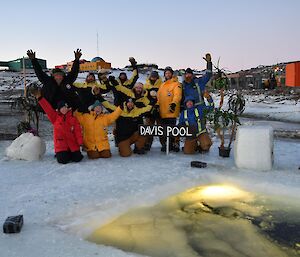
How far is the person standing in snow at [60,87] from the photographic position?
6.34m

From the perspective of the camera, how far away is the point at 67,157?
20.0 ft

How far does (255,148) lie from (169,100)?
2.06 m

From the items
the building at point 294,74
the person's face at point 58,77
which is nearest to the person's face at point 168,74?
the person's face at point 58,77

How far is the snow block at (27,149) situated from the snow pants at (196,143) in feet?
8.89

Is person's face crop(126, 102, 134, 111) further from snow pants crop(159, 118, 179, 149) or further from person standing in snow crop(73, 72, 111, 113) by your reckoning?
snow pants crop(159, 118, 179, 149)

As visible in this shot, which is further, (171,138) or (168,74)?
(171,138)

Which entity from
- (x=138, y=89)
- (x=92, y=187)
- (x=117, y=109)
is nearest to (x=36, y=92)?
(x=117, y=109)

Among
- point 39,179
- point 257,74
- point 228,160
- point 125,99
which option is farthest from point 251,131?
point 257,74

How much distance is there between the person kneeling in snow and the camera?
5.95m

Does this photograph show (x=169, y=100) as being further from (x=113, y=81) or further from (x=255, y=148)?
(x=255, y=148)

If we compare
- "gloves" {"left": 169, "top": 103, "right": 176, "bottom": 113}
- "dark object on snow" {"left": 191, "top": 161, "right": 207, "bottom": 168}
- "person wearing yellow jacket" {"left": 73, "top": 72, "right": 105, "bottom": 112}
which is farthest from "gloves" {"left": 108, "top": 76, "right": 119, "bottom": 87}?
"dark object on snow" {"left": 191, "top": 161, "right": 207, "bottom": 168}

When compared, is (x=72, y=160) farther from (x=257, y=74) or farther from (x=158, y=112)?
(x=257, y=74)

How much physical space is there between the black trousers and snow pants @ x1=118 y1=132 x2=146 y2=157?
0.79 metres

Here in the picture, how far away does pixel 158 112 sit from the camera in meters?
7.16
